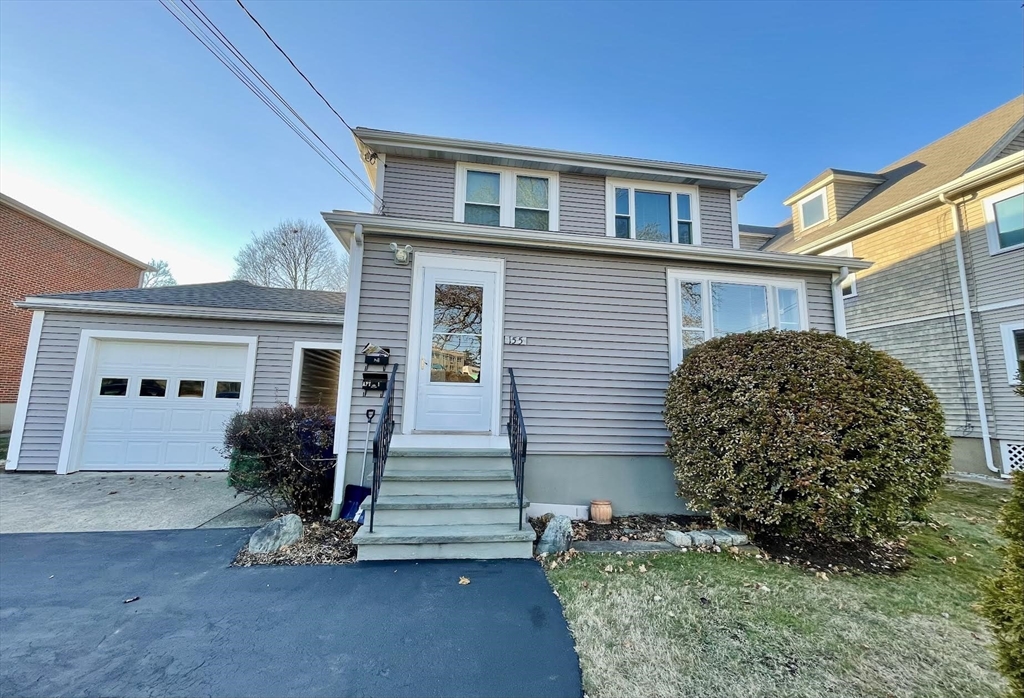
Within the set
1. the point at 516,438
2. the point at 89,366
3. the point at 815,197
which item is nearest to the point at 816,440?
the point at 516,438

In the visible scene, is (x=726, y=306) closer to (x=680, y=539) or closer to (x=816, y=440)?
(x=816, y=440)

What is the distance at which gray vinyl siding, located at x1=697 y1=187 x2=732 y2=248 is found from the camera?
7121 millimetres

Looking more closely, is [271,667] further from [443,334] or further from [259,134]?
[259,134]

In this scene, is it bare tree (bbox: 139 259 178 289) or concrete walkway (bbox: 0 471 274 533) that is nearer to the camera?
concrete walkway (bbox: 0 471 274 533)

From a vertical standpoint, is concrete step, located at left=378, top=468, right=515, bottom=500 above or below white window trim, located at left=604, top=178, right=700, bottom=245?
below

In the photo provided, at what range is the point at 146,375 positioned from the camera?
23.6 ft

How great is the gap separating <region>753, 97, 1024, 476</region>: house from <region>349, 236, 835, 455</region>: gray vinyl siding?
7.06 metres

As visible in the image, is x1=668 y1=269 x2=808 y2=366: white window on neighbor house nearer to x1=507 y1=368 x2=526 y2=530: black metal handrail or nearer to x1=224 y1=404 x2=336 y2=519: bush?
x1=507 y1=368 x2=526 y2=530: black metal handrail

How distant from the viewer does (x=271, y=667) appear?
90.4 inches

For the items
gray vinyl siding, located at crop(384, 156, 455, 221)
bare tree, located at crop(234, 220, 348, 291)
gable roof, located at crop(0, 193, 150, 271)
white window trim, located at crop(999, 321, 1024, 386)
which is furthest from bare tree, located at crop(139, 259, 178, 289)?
white window trim, located at crop(999, 321, 1024, 386)

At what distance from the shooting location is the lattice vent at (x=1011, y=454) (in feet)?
24.6

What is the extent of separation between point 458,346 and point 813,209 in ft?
43.6

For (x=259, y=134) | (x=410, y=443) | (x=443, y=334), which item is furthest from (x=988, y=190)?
(x=259, y=134)

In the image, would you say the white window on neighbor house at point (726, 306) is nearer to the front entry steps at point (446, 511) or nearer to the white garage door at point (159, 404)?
the front entry steps at point (446, 511)
